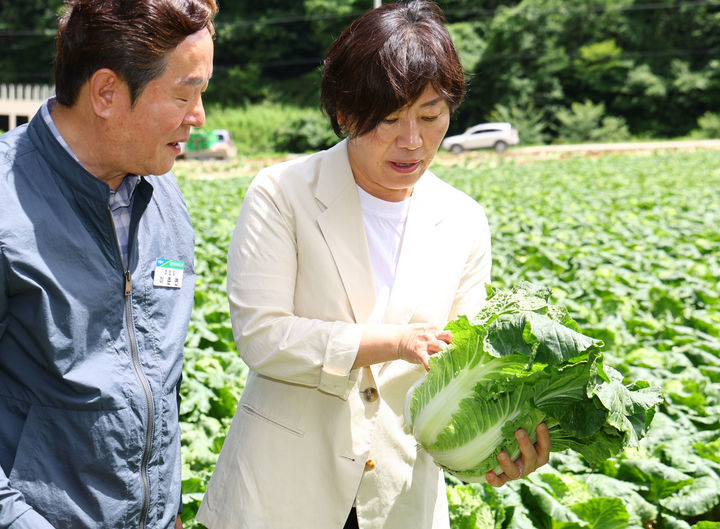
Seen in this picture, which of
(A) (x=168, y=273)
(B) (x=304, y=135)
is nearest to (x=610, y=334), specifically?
(A) (x=168, y=273)

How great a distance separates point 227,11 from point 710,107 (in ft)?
110

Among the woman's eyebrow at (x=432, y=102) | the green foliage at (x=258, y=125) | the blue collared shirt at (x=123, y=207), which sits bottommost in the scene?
the green foliage at (x=258, y=125)

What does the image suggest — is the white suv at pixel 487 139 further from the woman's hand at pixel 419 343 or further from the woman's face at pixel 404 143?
the woman's hand at pixel 419 343

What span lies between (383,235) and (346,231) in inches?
5.8

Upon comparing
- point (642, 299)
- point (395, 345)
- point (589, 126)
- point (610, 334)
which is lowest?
point (589, 126)

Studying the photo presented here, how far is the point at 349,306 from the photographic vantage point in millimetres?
2180

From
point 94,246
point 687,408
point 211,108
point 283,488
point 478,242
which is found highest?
point 94,246

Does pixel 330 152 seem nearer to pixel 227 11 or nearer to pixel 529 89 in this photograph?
pixel 529 89

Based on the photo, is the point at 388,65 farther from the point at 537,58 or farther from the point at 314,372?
the point at 537,58

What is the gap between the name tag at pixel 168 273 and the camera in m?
1.96

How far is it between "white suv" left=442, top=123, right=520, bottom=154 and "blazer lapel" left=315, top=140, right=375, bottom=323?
3585 cm

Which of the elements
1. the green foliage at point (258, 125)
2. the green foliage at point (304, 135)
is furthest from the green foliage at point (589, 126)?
the green foliage at point (258, 125)

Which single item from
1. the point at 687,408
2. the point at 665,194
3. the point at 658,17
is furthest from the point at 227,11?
the point at 687,408

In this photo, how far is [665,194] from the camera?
47.6 feet
